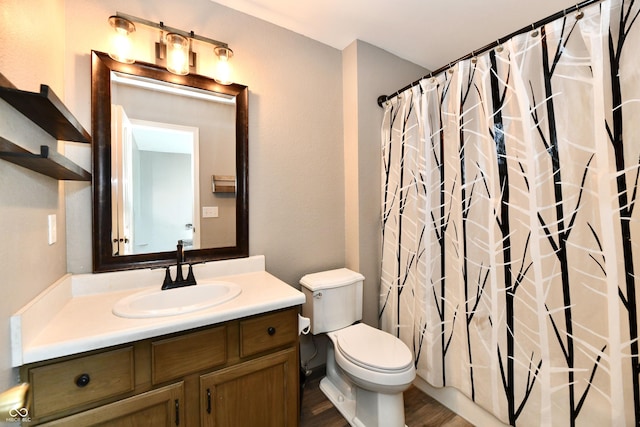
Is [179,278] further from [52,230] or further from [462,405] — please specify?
[462,405]

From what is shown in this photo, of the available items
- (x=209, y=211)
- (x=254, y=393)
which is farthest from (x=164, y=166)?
(x=254, y=393)

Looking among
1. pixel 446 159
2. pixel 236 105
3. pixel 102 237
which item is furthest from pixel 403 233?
pixel 102 237

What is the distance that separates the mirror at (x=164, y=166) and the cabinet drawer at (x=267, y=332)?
56 cm

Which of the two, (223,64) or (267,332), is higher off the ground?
(223,64)

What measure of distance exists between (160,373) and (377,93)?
6.94 feet

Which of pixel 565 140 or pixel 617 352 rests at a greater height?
pixel 565 140

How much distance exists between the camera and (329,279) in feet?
5.81

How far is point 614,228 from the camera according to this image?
99 cm

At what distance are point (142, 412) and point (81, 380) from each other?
0.25 m

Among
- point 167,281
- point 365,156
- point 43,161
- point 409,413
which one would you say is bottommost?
point 409,413

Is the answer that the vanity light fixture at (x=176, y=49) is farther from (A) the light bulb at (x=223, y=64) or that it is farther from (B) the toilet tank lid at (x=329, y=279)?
(B) the toilet tank lid at (x=329, y=279)

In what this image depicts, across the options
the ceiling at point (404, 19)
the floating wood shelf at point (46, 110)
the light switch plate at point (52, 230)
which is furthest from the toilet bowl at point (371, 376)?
the ceiling at point (404, 19)

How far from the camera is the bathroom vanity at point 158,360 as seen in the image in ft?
2.74

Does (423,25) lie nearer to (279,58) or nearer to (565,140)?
(279,58)
